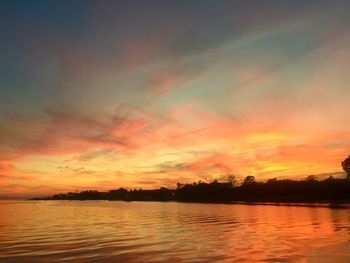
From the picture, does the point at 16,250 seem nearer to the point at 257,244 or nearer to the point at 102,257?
the point at 102,257

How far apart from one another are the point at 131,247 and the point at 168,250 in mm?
5227

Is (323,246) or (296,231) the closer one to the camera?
(323,246)

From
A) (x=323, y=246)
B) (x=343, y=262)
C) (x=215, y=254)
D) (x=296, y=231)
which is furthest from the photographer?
(x=296, y=231)

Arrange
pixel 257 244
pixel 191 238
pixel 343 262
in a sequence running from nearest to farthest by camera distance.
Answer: pixel 343 262, pixel 257 244, pixel 191 238

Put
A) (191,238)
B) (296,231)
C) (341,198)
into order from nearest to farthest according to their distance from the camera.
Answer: (191,238)
(296,231)
(341,198)

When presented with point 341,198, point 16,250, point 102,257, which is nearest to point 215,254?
point 102,257

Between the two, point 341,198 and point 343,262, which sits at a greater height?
point 341,198

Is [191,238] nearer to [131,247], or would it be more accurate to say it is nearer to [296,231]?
[131,247]

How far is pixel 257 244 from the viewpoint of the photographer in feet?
143

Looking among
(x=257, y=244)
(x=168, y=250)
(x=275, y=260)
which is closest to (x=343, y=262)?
(x=275, y=260)

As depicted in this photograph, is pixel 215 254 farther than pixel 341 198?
No

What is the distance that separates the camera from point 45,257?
39.0 m

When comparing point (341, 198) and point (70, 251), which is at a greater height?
point (341, 198)

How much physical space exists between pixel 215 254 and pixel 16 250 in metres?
20.5
